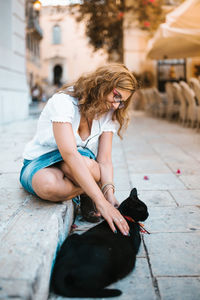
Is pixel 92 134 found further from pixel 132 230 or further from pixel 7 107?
pixel 7 107

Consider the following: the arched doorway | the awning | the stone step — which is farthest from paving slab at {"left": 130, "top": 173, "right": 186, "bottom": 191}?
the arched doorway

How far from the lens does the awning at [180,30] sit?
6.55 metres

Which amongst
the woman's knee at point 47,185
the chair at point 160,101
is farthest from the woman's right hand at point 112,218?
the chair at point 160,101

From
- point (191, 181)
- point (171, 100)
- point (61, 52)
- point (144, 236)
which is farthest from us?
point (61, 52)

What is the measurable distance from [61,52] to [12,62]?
32.3 meters

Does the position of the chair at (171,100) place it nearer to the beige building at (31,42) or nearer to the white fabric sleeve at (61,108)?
the white fabric sleeve at (61,108)

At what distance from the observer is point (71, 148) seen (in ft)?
6.38

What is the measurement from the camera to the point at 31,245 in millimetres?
1580

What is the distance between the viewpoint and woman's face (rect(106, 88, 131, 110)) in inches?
81.8

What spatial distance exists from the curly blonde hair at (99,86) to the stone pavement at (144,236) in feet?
2.18

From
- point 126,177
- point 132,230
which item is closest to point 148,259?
point 132,230

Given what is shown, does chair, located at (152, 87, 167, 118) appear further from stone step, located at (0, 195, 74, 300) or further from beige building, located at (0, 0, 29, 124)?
stone step, located at (0, 195, 74, 300)

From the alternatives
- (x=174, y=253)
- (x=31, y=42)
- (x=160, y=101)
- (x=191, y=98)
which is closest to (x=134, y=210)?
(x=174, y=253)

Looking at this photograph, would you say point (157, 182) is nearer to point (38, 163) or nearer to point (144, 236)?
point (144, 236)
